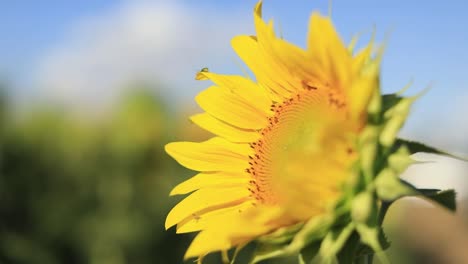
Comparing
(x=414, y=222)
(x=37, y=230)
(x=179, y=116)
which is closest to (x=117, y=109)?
(x=179, y=116)

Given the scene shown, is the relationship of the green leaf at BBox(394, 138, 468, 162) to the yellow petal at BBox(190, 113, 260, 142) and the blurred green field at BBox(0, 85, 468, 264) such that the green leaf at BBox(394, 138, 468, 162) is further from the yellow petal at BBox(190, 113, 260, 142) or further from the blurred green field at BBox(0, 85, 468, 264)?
the blurred green field at BBox(0, 85, 468, 264)

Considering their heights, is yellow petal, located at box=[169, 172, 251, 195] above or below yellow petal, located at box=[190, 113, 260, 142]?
below

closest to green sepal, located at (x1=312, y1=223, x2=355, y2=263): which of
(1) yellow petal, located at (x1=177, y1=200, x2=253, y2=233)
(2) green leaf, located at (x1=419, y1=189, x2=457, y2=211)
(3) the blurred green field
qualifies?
(2) green leaf, located at (x1=419, y1=189, x2=457, y2=211)

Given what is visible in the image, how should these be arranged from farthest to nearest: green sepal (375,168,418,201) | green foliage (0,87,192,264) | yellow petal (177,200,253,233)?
green foliage (0,87,192,264) → yellow petal (177,200,253,233) → green sepal (375,168,418,201)

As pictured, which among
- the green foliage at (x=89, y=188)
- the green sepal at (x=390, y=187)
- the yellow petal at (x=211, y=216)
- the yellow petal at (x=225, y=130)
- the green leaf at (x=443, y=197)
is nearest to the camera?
the green sepal at (x=390, y=187)

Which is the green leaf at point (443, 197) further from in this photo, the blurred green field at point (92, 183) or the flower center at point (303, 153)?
the blurred green field at point (92, 183)

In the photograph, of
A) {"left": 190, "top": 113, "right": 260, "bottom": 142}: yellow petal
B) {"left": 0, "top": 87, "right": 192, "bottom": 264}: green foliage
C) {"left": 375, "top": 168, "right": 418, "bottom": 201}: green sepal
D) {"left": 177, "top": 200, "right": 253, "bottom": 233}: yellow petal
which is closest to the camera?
{"left": 375, "top": 168, "right": 418, "bottom": 201}: green sepal

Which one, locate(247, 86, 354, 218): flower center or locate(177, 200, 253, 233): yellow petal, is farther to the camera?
locate(177, 200, 253, 233): yellow petal

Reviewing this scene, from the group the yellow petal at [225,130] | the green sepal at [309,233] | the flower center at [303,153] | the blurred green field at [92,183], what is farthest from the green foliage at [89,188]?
the green sepal at [309,233]

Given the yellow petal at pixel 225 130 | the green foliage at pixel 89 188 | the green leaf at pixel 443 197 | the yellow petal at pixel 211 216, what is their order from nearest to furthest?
1. the green leaf at pixel 443 197
2. the yellow petal at pixel 211 216
3. the yellow petal at pixel 225 130
4. the green foliage at pixel 89 188
